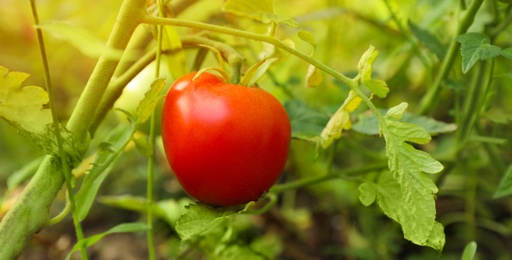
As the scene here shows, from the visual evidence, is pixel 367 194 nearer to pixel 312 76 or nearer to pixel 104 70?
pixel 312 76

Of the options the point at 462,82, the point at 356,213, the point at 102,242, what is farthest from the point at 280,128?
the point at 102,242

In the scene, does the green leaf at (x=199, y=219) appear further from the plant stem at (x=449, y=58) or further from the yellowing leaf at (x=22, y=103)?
the plant stem at (x=449, y=58)

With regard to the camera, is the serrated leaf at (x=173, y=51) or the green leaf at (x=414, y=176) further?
the serrated leaf at (x=173, y=51)

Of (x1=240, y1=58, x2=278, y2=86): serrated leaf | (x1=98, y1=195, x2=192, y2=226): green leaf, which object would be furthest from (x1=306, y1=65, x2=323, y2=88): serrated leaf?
(x1=98, y1=195, x2=192, y2=226): green leaf

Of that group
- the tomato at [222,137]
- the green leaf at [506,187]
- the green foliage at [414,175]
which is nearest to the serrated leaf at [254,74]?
the tomato at [222,137]

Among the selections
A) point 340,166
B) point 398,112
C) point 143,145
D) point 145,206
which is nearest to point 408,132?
point 398,112

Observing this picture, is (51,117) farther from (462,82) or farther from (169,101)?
(462,82)

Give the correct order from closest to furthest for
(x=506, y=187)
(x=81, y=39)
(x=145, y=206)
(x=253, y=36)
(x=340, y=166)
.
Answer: (x=81, y=39) < (x=253, y=36) < (x=506, y=187) < (x=145, y=206) < (x=340, y=166)
